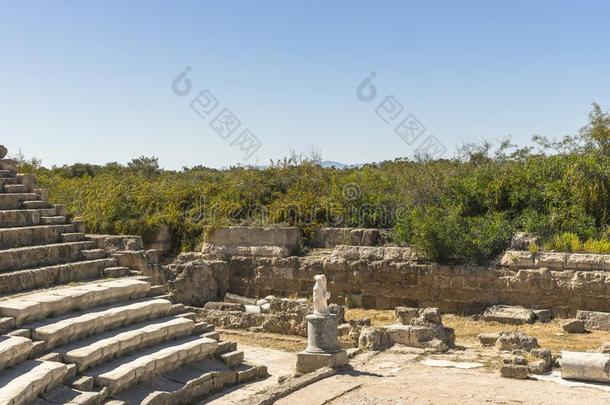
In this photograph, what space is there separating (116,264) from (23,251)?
6.32 ft

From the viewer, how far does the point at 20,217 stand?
13148 millimetres

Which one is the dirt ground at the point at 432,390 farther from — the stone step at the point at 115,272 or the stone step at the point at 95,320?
the stone step at the point at 115,272

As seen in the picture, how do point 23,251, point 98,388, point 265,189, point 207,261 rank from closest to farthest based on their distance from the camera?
point 98,388, point 23,251, point 207,261, point 265,189

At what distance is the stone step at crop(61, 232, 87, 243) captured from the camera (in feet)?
44.2

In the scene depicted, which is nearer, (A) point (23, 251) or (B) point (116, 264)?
(A) point (23, 251)

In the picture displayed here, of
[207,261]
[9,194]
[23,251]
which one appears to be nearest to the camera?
[23,251]

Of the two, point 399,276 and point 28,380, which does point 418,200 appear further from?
point 28,380

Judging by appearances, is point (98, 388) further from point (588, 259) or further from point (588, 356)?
point (588, 259)

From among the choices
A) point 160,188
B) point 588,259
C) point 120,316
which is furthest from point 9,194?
point 588,259

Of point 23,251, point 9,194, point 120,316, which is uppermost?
point 9,194

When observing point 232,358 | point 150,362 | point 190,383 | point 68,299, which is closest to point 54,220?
point 68,299

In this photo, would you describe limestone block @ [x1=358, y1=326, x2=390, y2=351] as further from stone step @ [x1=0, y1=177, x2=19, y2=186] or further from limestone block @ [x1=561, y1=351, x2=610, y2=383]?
stone step @ [x1=0, y1=177, x2=19, y2=186]

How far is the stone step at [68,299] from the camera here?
9.96 meters

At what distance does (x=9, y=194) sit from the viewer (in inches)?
535
